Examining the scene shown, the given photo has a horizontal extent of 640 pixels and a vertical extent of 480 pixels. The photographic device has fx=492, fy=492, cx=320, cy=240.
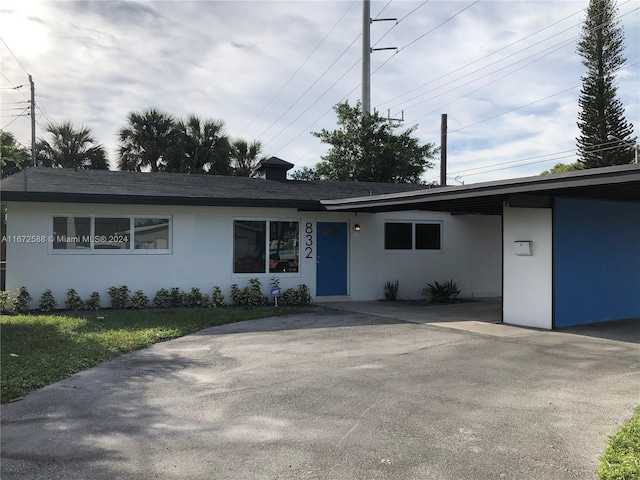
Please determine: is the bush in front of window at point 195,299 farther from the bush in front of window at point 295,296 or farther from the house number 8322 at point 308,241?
the house number 8322 at point 308,241

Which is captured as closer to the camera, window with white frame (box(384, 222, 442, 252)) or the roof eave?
the roof eave

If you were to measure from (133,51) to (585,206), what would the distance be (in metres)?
10.2

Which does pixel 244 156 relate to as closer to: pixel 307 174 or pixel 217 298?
pixel 307 174

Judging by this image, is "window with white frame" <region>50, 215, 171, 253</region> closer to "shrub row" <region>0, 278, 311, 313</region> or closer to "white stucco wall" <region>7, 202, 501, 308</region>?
"white stucco wall" <region>7, 202, 501, 308</region>

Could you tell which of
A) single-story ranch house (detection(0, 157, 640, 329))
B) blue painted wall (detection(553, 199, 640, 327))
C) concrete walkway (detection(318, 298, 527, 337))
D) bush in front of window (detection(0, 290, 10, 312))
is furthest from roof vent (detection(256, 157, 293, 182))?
blue painted wall (detection(553, 199, 640, 327))

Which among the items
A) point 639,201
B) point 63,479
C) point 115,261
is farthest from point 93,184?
point 639,201

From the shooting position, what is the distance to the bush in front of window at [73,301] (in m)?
10.9

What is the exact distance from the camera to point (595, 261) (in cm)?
1011

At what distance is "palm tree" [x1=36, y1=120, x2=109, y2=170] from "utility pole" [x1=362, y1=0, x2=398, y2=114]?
14.6m

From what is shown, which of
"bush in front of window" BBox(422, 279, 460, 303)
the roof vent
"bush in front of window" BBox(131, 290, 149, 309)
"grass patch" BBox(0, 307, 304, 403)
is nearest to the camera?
"grass patch" BBox(0, 307, 304, 403)

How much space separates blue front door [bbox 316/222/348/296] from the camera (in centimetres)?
1338

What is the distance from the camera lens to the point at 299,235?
43.2ft

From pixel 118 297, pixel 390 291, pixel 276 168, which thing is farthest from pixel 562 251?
pixel 118 297

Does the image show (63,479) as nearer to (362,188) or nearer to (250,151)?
(362,188)
